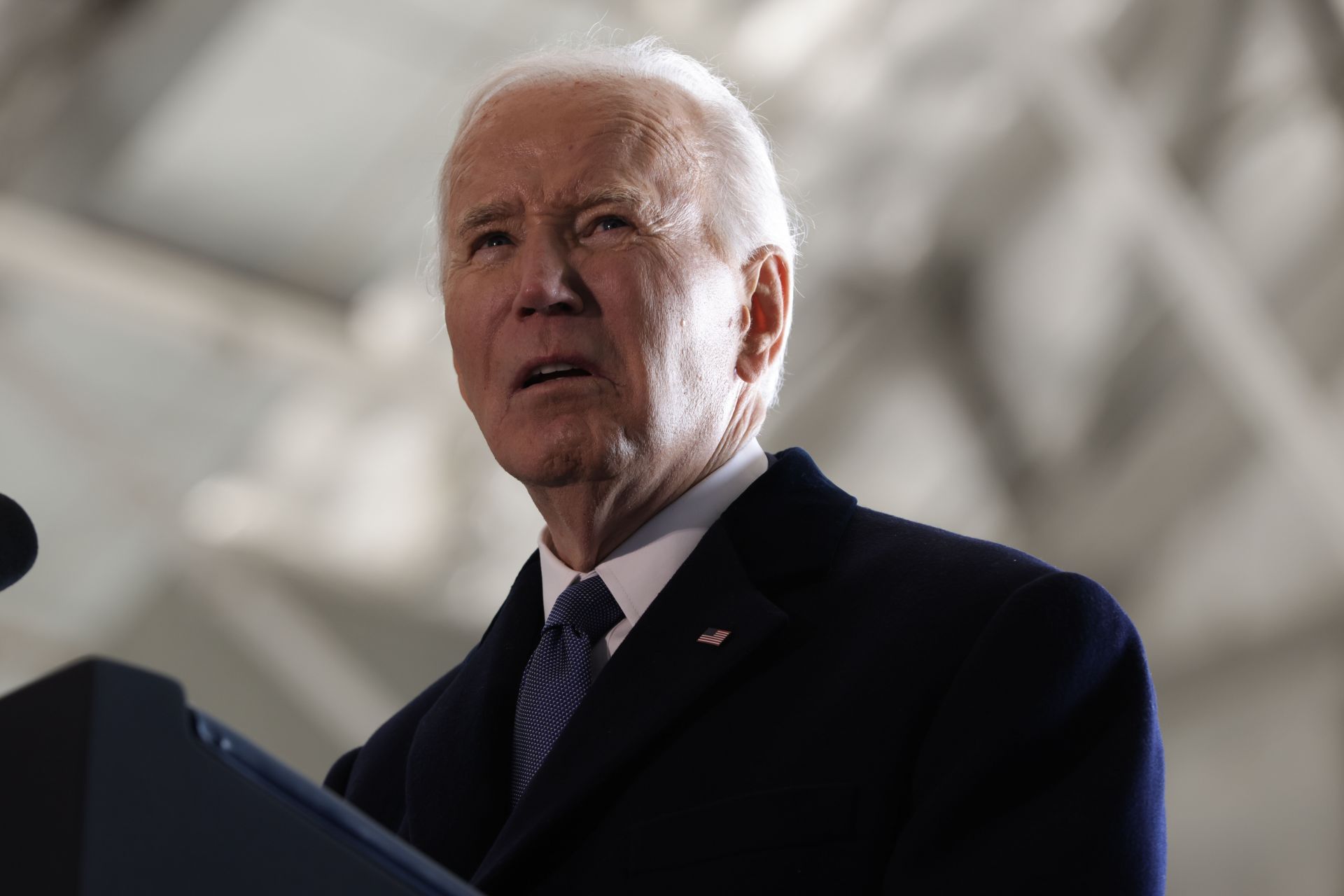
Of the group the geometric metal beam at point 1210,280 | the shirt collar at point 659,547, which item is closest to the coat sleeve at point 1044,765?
the shirt collar at point 659,547

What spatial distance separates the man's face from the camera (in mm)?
1817

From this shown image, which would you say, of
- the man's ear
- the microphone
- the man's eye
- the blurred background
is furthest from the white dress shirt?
the blurred background

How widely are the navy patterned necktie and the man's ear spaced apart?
1.28 feet

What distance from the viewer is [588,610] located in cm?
180

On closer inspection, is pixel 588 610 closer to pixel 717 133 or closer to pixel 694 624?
pixel 694 624

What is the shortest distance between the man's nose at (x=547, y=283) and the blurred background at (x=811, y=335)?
4802 millimetres

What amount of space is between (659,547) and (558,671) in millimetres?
182

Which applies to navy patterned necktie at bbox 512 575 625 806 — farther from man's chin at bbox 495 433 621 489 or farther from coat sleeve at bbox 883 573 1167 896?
coat sleeve at bbox 883 573 1167 896

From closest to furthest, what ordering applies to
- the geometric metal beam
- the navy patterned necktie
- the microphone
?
1. the microphone
2. the navy patterned necktie
3. the geometric metal beam

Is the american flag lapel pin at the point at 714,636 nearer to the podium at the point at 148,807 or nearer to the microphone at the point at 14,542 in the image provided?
the microphone at the point at 14,542

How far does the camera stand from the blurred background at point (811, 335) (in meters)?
6.84

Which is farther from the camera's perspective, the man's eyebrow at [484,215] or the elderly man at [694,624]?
the man's eyebrow at [484,215]

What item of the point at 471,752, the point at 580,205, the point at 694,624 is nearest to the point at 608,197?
the point at 580,205

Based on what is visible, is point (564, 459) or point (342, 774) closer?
point (564, 459)
